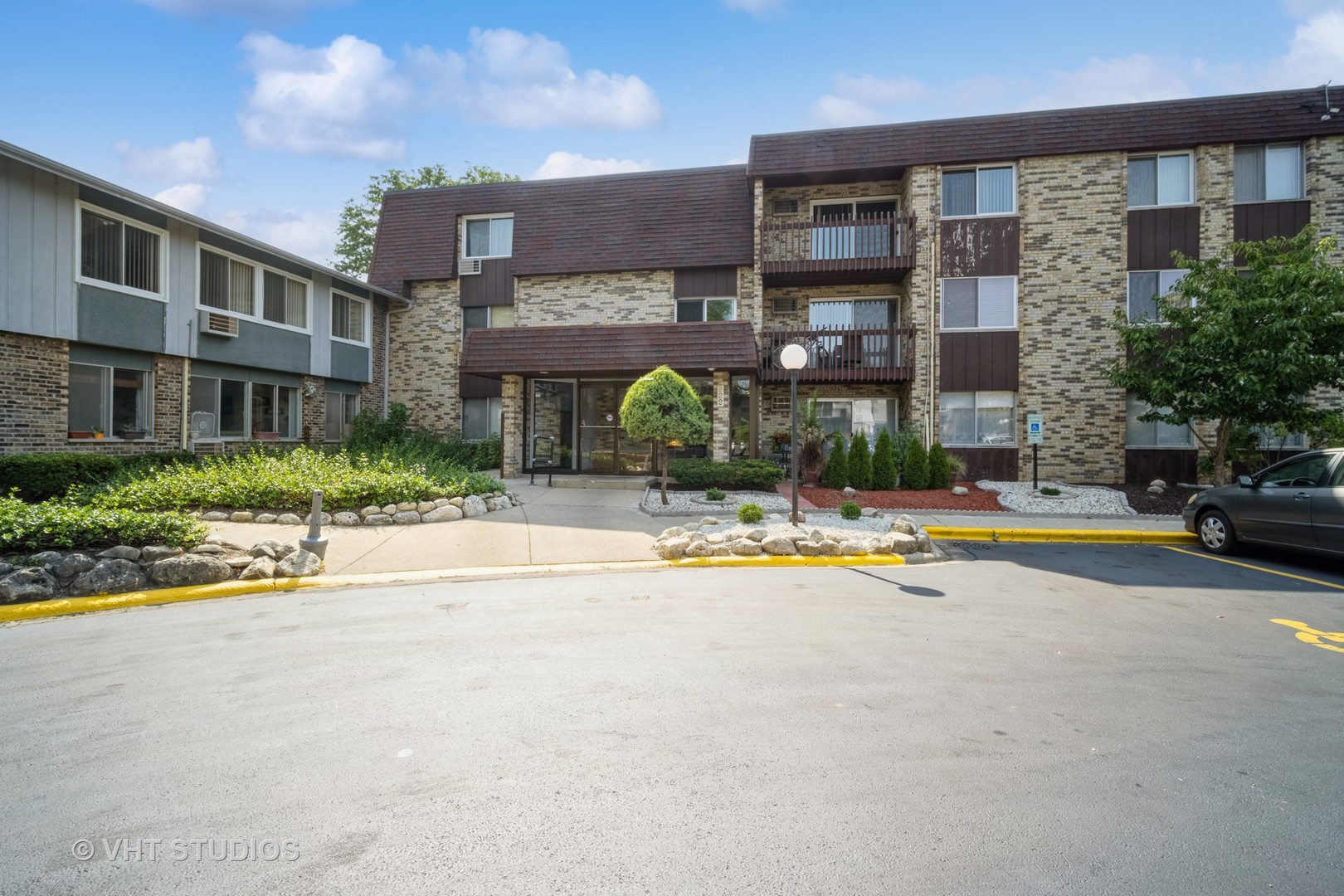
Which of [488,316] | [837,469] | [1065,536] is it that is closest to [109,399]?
[488,316]

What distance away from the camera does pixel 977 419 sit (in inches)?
677

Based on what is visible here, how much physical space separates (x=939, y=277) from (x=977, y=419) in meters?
3.70

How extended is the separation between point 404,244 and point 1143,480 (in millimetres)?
21534

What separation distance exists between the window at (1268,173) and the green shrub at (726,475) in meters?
13.2

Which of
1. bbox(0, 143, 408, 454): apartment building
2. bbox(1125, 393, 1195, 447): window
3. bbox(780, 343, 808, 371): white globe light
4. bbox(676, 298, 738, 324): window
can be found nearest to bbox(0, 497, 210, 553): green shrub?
bbox(0, 143, 408, 454): apartment building

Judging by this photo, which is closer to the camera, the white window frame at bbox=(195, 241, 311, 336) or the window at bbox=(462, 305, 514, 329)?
the white window frame at bbox=(195, 241, 311, 336)

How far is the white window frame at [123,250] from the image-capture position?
12.9m

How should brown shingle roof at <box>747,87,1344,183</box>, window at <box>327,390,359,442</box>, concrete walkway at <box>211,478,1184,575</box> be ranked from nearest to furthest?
concrete walkway at <box>211,478,1184,575</box>, brown shingle roof at <box>747,87,1344,183</box>, window at <box>327,390,359,442</box>

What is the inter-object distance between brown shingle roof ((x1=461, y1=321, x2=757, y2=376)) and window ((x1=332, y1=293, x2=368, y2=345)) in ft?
19.5

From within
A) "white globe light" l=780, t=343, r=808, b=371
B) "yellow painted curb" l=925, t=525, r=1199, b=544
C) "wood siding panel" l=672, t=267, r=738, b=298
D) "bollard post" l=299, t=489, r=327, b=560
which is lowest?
"yellow painted curb" l=925, t=525, r=1199, b=544

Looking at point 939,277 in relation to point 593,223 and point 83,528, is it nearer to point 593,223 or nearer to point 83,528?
point 593,223

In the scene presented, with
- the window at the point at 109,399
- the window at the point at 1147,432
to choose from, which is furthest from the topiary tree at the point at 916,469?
the window at the point at 109,399

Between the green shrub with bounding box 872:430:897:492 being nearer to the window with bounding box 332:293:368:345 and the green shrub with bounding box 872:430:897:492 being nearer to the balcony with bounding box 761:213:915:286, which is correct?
the balcony with bounding box 761:213:915:286

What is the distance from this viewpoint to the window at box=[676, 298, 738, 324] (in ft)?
60.5
